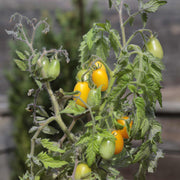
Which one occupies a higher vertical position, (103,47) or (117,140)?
(103,47)

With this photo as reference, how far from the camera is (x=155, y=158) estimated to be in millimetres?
524

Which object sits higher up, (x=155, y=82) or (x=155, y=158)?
(x=155, y=82)

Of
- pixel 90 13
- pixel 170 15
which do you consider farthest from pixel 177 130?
pixel 170 15

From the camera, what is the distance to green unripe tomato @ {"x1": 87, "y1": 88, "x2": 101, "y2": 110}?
43 cm

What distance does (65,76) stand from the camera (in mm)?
1584

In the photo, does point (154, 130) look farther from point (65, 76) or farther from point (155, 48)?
point (65, 76)

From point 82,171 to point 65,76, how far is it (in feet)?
3.82

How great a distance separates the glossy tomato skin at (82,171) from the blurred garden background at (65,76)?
0.83ft

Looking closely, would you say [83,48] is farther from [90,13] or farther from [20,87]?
[90,13]

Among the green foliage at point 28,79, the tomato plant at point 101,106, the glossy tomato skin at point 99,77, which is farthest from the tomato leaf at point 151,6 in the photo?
the green foliage at point 28,79

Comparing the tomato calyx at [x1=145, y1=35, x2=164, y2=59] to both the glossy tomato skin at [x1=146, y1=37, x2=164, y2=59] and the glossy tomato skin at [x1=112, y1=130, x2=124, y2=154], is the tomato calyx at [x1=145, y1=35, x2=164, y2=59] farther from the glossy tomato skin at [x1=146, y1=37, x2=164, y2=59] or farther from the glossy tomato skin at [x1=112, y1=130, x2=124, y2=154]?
the glossy tomato skin at [x1=112, y1=130, x2=124, y2=154]

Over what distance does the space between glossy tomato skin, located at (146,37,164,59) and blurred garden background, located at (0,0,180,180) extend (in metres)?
0.20

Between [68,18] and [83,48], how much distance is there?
1153mm

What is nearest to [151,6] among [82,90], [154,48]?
[154,48]
